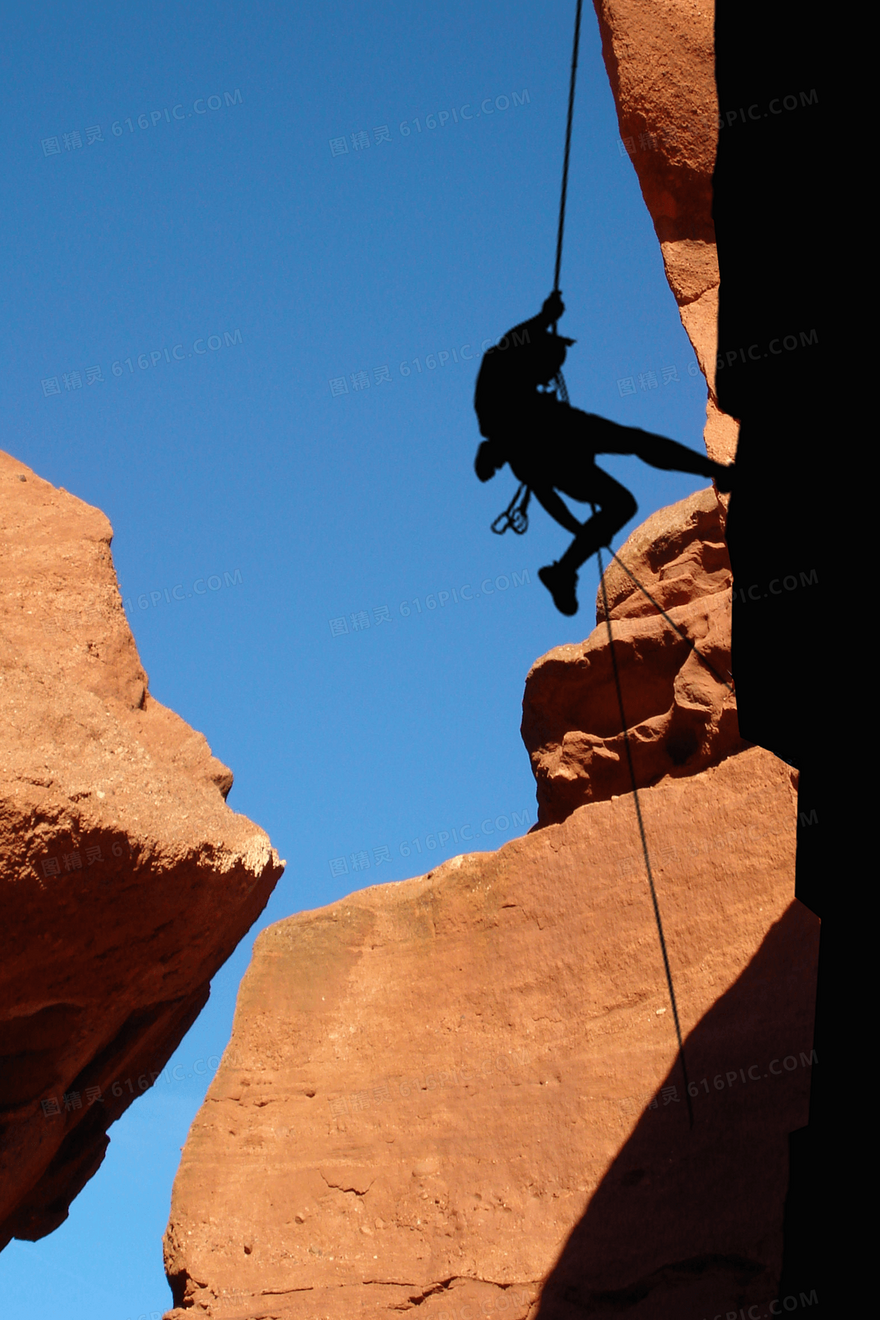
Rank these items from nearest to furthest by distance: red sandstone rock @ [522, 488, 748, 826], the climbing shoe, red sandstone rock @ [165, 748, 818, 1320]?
the climbing shoe, red sandstone rock @ [165, 748, 818, 1320], red sandstone rock @ [522, 488, 748, 826]

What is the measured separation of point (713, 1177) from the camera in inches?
338

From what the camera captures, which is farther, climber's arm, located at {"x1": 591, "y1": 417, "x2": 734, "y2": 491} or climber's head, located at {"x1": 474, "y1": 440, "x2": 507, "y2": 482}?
climber's head, located at {"x1": 474, "y1": 440, "x2": 507, "y2": 482}

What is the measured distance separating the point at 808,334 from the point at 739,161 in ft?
3.47

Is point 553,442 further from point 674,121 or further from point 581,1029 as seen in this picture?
point 674,121

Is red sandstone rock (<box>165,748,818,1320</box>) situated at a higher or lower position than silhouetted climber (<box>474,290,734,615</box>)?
lower

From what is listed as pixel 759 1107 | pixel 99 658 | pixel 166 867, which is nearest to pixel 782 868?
pixel 759 1107

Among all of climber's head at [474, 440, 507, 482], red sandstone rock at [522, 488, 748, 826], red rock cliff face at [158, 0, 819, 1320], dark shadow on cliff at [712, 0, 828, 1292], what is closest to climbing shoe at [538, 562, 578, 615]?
climber's head at [474, 440, 507, 482]

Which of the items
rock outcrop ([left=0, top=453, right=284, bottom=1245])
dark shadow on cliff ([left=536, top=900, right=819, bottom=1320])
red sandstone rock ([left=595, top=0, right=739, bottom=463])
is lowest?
dark shadow on cliff ([left=536, top=900, right=819, bottom=1320])

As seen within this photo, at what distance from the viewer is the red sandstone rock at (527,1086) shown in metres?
8.73

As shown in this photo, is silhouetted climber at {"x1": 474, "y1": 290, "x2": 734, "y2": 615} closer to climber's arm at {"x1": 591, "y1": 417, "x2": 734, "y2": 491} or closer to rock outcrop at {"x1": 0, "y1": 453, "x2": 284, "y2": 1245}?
climber's arm at {"x1": 591, "y1": 417, "x2": 734, "y2": 491}

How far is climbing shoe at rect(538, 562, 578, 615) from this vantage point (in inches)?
229

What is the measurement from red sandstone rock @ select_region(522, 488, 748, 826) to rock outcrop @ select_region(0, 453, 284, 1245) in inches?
188

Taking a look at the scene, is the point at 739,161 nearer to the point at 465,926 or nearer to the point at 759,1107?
the point at 759,1107

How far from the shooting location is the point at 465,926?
12008 millimetres
